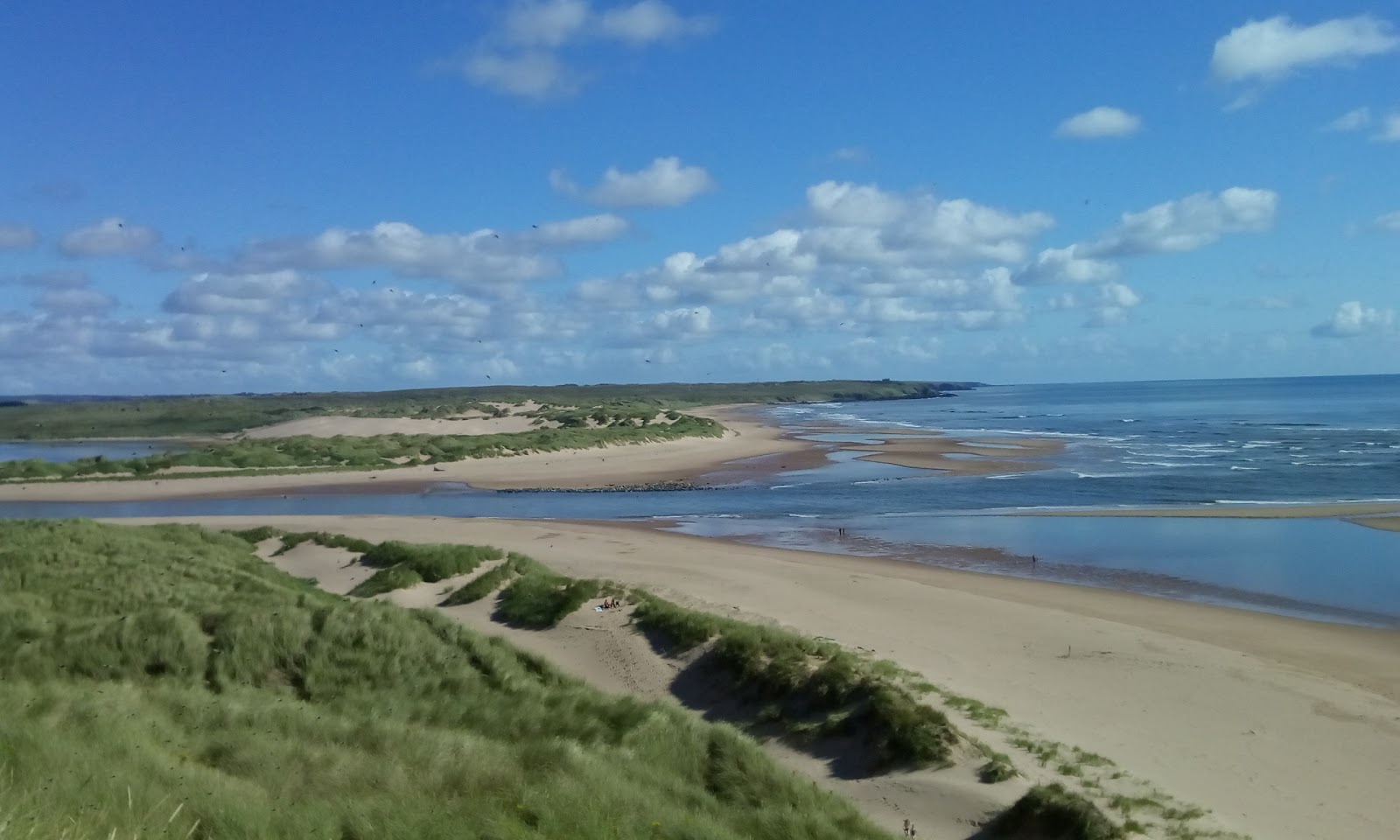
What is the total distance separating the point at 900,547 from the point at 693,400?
487 feet

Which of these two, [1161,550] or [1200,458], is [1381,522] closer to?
[1161,550]

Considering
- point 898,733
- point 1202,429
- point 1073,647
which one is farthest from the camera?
point 1202,429

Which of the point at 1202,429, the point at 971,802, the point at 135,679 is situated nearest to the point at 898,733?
the point at 971,802

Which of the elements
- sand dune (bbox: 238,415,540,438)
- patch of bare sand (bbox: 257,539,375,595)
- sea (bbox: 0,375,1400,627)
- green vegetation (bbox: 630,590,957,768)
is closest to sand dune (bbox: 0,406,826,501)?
sea (bbox: 0,375,1400,627)

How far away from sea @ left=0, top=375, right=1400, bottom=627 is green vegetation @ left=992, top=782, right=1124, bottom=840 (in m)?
12.5

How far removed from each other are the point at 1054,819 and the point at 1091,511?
2677cm

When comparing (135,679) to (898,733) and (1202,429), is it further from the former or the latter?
(1202,429)

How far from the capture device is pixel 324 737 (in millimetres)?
9125

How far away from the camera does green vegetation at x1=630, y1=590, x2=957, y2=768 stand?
1033cm

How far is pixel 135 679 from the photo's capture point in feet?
36.3

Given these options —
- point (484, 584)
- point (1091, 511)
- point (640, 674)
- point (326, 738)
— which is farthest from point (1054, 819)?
point (1091, 511)

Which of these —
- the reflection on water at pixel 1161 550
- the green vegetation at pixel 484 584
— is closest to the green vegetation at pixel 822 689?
the green vegetation at pixel 484 584

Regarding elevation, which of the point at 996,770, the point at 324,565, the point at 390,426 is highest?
the point at 390,426

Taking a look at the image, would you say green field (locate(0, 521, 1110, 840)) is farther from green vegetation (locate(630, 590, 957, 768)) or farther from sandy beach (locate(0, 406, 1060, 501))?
sandy beach (locate(0, 406, 1060, 501))
